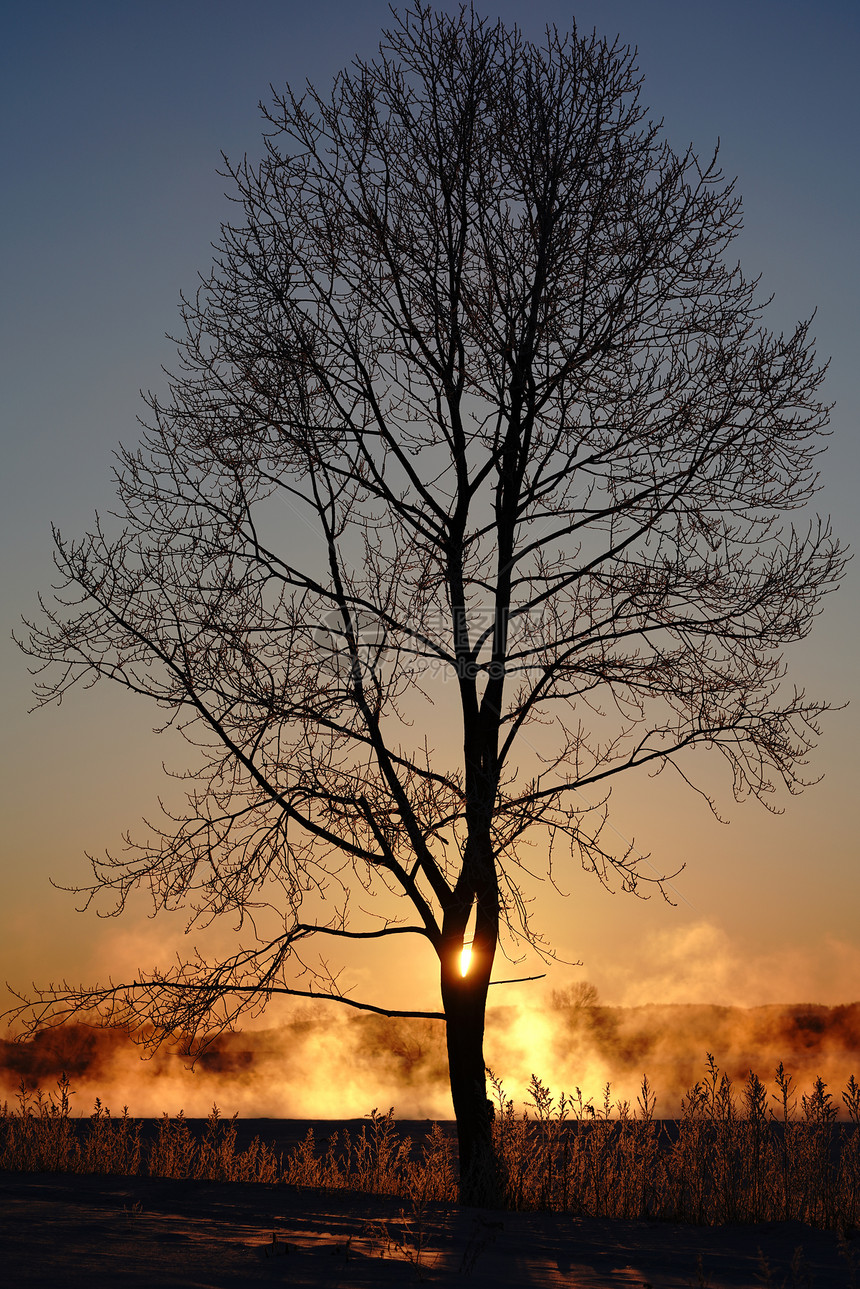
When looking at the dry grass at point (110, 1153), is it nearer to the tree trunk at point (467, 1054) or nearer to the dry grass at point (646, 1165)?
the dry grass at point (646, 1165)

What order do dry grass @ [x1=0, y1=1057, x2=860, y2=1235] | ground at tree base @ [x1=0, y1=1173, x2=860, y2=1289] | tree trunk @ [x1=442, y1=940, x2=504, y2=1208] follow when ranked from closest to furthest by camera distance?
1. ground at tree base @ [x1=0, y1=1173, x2=860, y2=1289]
2. dry grass @ [x1=0, y1=1057, x2=860, y2=1235]
3. tree trunk @ [x1=442, y1=940, x2=504, y2=1208]

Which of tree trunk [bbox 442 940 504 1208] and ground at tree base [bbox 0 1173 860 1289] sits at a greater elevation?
tree trunk [bbox 442 940 504 1208]

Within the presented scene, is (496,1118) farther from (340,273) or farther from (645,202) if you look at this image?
(645,202)

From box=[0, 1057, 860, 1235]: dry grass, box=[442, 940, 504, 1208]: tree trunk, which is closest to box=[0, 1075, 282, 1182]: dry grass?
box=[0, 1057, 860, 1235]: dry grass

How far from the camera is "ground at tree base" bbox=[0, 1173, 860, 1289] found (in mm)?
4074

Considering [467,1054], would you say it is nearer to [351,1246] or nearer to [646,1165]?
[646,1165]

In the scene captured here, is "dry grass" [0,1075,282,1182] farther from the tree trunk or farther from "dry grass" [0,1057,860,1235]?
the tree trunk

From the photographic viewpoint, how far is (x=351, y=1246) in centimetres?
492

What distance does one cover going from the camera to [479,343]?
29.2 ft

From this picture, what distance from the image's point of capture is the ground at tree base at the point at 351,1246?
13.4 ft

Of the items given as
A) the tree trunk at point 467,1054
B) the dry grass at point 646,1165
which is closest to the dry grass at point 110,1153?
the dry grass at point 646,1165

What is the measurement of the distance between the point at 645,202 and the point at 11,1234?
8.97m

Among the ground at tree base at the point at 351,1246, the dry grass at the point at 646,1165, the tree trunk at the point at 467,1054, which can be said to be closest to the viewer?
the ground at tree base at the point at 351,1246

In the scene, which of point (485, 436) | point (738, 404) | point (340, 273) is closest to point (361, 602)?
point (485, 436)
